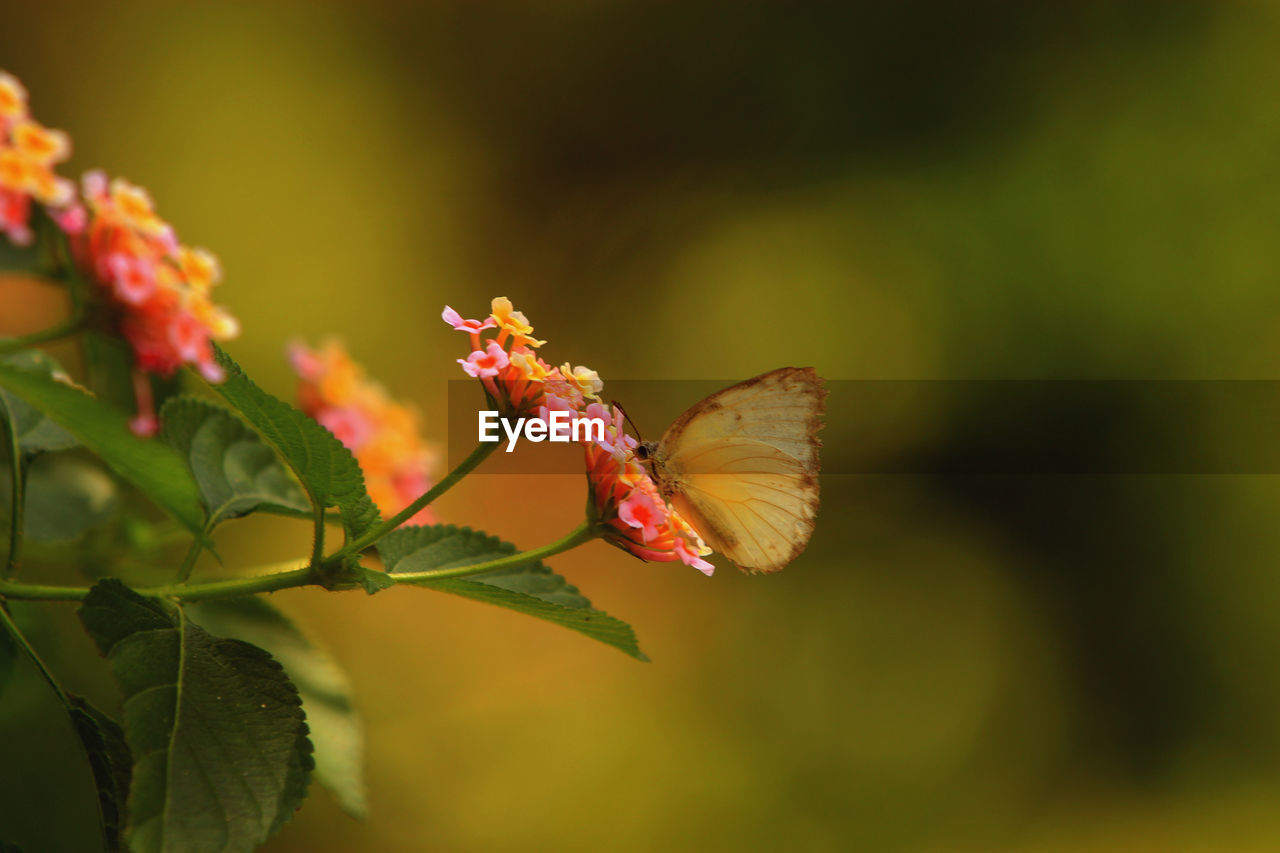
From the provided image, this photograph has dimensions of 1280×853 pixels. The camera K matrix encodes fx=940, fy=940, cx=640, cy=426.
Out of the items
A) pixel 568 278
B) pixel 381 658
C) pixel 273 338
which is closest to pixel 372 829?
pixel 381 658

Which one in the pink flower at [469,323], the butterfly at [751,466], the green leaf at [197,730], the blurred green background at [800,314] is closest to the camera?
the green leaf at [197,730]

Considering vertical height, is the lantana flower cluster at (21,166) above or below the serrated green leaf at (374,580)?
above

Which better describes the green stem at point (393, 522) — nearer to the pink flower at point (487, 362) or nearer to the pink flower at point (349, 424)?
the pink flower at point (487, 362)

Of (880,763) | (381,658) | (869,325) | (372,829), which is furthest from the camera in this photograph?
(869,325)

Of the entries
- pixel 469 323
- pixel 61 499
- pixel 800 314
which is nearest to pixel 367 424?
pixel 61 499

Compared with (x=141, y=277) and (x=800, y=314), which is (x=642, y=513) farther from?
(x=800, y=314)

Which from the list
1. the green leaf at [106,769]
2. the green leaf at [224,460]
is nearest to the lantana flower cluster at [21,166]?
the green leaf at [224,460]

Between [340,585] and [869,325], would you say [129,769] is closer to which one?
[340,585]
